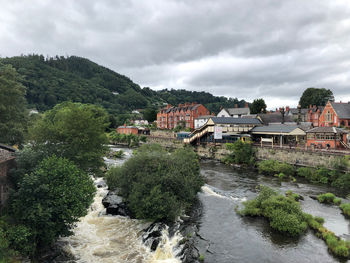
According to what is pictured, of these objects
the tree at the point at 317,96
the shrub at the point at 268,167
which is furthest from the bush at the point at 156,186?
the tree at the point at 317,96

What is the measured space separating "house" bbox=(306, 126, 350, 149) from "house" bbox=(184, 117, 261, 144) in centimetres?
1573

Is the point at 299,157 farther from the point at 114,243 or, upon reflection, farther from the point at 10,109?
the point at 10,109

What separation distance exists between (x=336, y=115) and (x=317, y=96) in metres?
44.3

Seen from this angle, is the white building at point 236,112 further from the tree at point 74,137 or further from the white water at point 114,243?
the white water at point 114,243

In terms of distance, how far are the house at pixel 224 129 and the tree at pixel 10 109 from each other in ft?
132

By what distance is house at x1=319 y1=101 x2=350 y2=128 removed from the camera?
55875 millimetres

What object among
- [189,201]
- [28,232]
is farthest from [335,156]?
[28,232]

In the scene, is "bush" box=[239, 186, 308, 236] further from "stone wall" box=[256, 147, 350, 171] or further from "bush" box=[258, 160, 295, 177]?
"stone wall" box=[256, 147, 350, 171]

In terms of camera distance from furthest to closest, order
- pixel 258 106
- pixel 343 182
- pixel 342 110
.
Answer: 1. pixel 258 106
2. pixel 342 110
3. pixel 343 182

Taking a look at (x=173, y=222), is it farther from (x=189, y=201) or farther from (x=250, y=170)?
(x=250, y=170)

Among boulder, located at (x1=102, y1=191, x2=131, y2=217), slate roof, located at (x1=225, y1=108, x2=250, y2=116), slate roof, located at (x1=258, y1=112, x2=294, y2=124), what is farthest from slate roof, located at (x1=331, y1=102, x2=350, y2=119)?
boulder, located at (x1=102, y1=191, x2=131, y2=217)

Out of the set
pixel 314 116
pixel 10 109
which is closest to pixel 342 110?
pixel 314 116

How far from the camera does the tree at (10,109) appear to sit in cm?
2903

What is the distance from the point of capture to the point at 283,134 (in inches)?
1996
